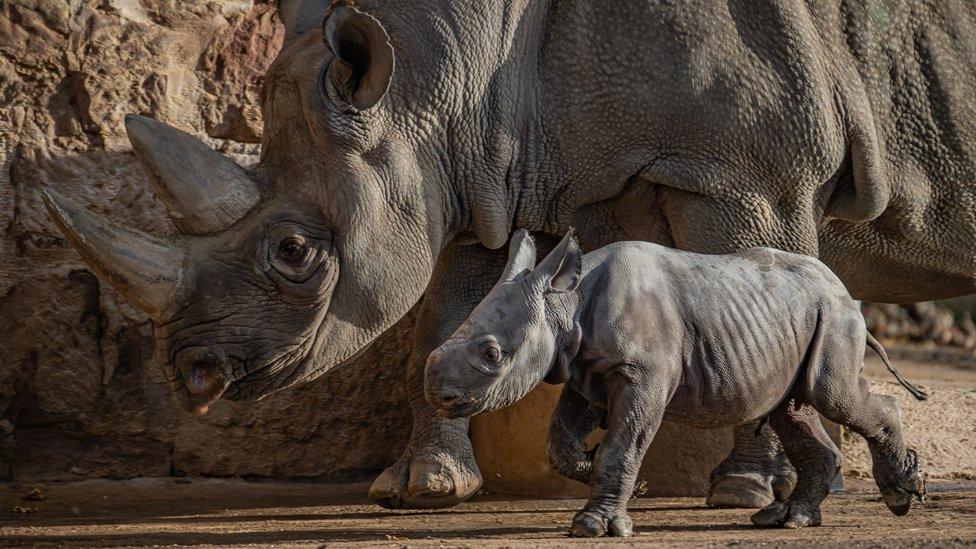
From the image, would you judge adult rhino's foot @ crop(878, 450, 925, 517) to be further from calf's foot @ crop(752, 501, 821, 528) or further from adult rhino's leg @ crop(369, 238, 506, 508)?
adult rhino's leg @ crop(369, 238, 506, 508)

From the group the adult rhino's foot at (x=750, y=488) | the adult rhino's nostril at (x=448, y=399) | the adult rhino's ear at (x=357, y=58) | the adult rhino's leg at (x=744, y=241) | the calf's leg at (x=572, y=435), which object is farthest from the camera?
the adult rhino's foot at (x=750, y=488)

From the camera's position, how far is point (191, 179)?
479 centimetres

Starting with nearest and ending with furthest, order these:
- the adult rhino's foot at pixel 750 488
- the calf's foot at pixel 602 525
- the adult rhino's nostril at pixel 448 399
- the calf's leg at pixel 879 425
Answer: the adult rhino's nostril at pixel 448 399 < the calf's foot at pixel 602 525 < the calf's leg at pixel 879 425 < the adult rhino's foot at pixel 750 488

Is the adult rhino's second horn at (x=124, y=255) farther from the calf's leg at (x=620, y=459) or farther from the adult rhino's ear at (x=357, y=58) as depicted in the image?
the calf's leg at (x=620, y=459)

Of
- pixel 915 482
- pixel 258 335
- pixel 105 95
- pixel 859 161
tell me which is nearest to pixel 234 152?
pixel 105 95

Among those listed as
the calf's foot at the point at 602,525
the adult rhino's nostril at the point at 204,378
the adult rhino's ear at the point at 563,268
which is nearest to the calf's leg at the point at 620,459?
the calf's foot at the point at 602,525

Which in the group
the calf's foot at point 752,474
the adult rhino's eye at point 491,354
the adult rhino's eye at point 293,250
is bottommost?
the calf's foot at point 752,474

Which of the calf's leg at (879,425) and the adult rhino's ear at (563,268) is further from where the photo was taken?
the calf's leg at (879,425)

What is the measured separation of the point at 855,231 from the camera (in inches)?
229

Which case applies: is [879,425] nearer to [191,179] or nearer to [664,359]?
[664,359]

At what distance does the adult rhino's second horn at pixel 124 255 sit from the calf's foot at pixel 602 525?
1.42 meters

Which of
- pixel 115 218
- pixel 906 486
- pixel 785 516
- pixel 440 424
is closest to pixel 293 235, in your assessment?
pixel 440 424

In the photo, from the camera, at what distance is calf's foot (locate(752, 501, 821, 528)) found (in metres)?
4.58

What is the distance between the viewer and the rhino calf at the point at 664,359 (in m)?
4.22
